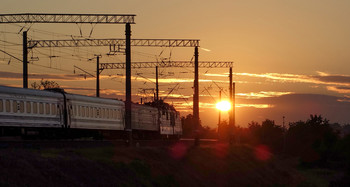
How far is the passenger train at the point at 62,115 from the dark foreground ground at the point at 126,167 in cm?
458

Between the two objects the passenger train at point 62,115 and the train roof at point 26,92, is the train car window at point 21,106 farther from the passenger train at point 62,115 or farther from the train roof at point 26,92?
the train roof at point 26,92

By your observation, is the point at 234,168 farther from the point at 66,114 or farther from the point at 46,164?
the point at 46,164

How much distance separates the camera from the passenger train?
37.8 metres

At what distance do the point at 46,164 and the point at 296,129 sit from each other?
472 feet

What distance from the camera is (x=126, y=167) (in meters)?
34.3

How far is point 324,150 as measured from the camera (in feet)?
460

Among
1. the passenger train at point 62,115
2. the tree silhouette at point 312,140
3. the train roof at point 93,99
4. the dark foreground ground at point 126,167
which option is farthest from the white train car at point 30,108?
the tree silhouette at point 312,140

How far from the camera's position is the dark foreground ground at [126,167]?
1009 inches

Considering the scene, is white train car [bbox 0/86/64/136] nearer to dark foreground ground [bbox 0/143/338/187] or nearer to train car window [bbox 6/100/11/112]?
train car window [bbox 6/100/11/112]

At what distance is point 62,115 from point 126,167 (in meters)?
11.2

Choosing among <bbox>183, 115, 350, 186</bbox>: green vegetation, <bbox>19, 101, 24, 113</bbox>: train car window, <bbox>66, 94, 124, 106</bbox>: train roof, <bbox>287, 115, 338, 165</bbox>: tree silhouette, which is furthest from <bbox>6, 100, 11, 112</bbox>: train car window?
<bbox>287, 115, 338, 165</bbox>: tree silhouette

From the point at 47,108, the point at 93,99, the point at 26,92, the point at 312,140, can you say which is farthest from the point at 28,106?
the point at 312,140

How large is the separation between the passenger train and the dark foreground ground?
458 centimetres

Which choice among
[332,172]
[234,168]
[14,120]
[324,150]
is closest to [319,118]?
[324,150]
